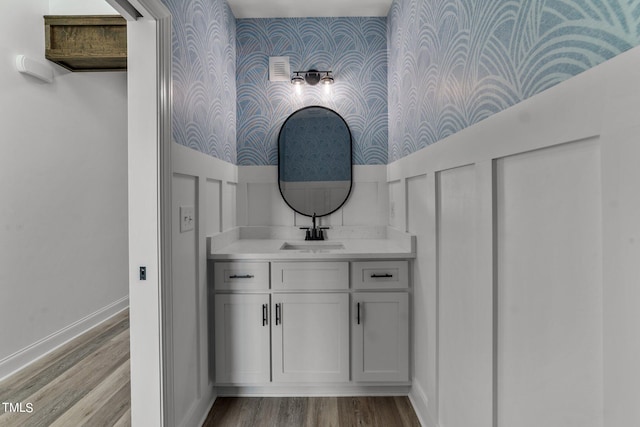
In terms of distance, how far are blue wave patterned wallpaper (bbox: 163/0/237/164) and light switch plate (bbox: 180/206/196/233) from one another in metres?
0.31

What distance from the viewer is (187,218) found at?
171 cm

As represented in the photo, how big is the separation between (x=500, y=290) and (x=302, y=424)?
A: 1336 mm

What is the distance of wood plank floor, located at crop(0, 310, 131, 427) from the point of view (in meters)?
1.89

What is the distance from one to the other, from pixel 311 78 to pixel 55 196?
2143 mm

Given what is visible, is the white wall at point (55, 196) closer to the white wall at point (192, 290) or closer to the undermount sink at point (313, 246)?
Answer: the white wall at point (192, 290)

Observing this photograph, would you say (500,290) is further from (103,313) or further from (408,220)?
(103,313)

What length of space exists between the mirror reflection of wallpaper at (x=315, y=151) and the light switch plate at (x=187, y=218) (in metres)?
1.06

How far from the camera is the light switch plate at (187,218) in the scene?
165 centimetres

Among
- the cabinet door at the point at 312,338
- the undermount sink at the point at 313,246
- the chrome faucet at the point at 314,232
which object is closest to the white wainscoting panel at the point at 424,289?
the cabinet door at the point at 312,338

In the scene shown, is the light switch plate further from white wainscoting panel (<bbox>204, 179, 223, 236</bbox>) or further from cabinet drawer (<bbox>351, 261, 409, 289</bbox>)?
cabinet drawer (<bbox>351, 261, 409, 289</bbox>)

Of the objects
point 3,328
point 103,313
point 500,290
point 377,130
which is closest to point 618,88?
point 500,290

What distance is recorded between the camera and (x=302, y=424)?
1852 mm

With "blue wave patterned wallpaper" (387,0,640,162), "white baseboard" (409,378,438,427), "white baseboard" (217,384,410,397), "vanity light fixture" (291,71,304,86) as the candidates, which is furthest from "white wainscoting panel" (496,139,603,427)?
"vanity light fixture" (291,71,304,86)

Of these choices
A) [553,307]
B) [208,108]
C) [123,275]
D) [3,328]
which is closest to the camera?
[553,307]
